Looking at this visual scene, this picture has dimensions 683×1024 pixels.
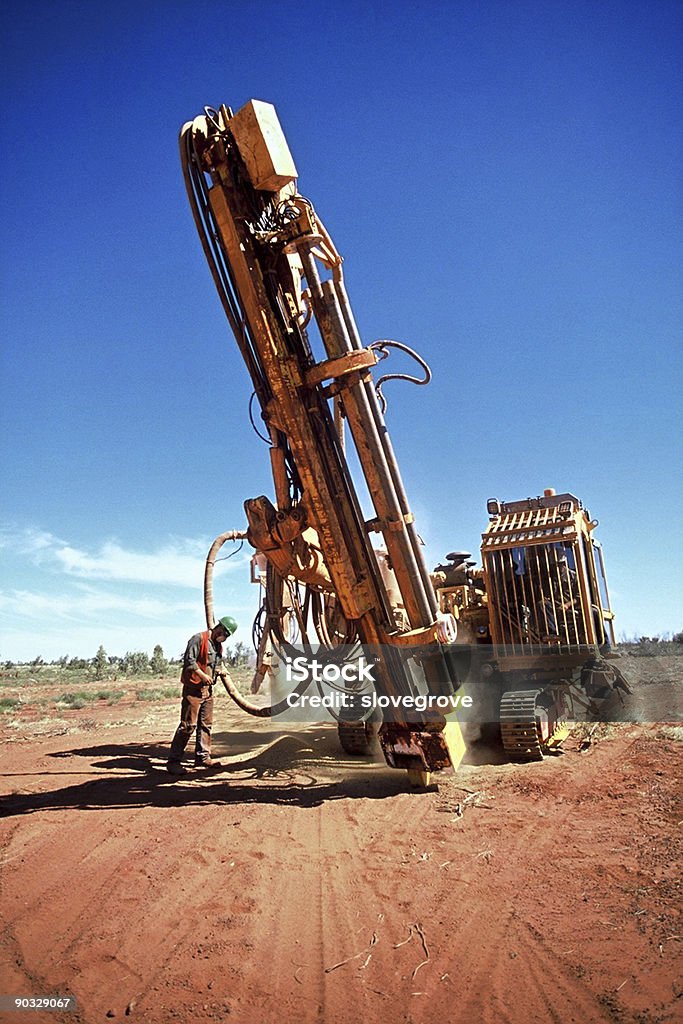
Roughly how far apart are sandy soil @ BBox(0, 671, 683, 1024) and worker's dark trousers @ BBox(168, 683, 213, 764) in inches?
17.0

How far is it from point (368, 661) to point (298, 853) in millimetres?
2456

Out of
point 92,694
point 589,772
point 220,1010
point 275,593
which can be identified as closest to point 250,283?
point 275,593

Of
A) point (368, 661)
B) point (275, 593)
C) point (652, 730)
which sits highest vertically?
point (275, 593)

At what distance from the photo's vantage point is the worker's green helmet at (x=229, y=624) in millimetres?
8555

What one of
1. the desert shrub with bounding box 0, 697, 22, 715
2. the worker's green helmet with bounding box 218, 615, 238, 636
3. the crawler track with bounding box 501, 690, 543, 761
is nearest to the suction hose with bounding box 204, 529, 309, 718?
the worker's green helmet with bounding box 218, 615, 238, 636

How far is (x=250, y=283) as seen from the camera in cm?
661

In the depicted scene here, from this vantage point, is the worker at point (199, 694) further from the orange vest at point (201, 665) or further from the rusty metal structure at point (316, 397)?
the rusty metal structure at point (316, 397)

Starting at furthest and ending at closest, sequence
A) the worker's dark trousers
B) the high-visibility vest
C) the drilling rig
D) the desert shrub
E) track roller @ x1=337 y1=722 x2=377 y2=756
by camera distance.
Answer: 1. the desert shrub
2. track roller @ x1=337 y1=722 x2=377 y2=756
3. the high-visibility vest
4. the worker's dark trousers
5. the drilling rig

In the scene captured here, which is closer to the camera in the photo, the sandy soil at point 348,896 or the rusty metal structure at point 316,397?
the sandy soil at point 348,896

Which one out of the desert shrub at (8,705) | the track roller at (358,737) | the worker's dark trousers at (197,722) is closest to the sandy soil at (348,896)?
the worker's dark trousers at (197,722)

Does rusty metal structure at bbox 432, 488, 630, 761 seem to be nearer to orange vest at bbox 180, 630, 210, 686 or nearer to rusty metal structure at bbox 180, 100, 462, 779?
rusty metal structure at bbox 180, 100, 462, 779

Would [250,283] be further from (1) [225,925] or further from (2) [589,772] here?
(2) [589,772]

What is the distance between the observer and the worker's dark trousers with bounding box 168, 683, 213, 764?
800 centimetres

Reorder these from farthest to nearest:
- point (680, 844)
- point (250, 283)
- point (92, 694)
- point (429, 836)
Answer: point (92, 694)
point (250, 283)
point (429, 836)
point (680, 844)
